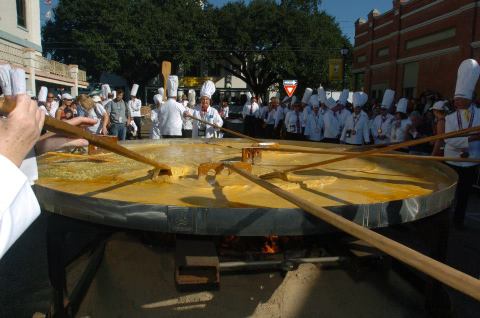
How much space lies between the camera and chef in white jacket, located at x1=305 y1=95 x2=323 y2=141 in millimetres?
11484

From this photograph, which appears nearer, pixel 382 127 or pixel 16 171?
pixel 16 171

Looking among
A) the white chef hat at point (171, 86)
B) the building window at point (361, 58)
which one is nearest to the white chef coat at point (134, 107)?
the white chef hat at point (171, 86)

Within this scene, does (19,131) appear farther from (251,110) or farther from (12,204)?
(251,110)

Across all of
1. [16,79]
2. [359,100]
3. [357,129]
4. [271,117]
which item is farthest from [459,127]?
[271,117]

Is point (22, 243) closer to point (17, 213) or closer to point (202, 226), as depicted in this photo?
point (202, 226)

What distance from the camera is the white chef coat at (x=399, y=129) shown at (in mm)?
8259

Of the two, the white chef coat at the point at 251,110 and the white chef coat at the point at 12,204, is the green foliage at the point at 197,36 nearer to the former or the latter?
the white chef coat at the point at 251,110

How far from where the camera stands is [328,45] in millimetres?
45094

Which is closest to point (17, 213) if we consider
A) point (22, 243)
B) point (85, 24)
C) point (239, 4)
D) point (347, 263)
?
point (347, 263)

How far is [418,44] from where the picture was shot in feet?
66.0

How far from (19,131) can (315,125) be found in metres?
10.8

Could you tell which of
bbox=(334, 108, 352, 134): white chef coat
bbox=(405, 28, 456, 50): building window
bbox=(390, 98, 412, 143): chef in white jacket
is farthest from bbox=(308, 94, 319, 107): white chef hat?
bbox=(405, 28, 456, 50): building window

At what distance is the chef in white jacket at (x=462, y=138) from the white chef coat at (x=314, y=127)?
6.16 metres

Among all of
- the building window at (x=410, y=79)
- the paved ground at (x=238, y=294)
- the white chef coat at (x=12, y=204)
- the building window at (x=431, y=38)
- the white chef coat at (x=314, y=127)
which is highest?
the building window at (x=431, y=38)
